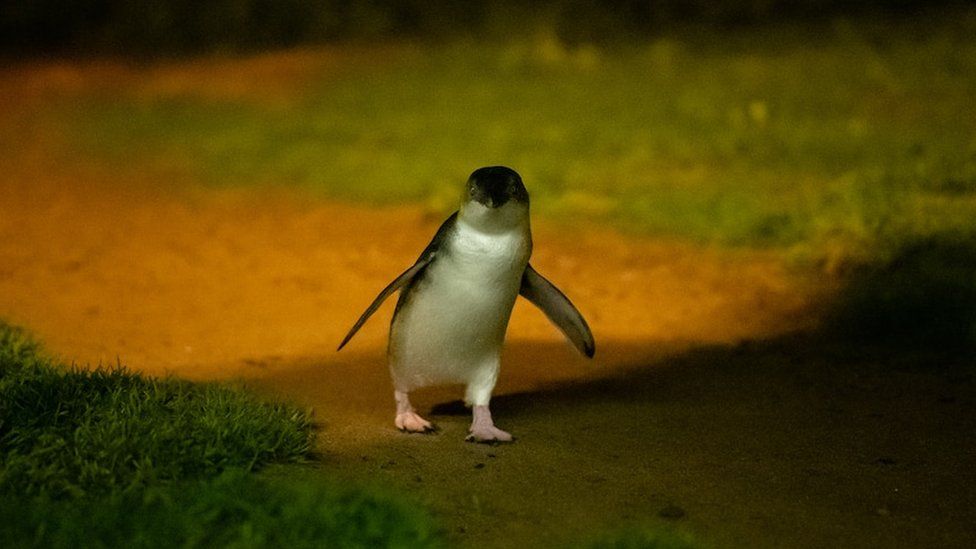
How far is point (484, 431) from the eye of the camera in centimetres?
498

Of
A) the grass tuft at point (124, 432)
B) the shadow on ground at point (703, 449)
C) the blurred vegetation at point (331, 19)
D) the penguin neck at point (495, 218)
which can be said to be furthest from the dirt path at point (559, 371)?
the blurred vegetation at point (331, 19)

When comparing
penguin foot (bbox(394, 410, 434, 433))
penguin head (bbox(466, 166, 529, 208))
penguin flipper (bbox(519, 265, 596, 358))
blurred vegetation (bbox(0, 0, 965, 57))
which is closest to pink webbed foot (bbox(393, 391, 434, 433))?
penguin foot (bbox(394, 410, 434, 433))

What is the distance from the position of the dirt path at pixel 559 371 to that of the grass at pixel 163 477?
274 mm

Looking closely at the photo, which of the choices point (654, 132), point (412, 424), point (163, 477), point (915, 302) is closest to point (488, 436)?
point (412, 424)

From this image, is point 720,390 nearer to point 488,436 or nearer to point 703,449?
point 703,449

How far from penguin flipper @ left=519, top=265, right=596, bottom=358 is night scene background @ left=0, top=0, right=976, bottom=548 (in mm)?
362

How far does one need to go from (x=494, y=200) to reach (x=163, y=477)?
1.54 metres

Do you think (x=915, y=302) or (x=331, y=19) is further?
(x=331, y=19)

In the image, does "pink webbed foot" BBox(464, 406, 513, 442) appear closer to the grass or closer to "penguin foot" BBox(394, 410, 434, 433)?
"penguin foot" BBox(394, 410, 434, 433)

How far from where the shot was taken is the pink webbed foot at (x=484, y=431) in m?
4.95

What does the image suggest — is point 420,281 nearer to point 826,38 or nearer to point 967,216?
point 967,216

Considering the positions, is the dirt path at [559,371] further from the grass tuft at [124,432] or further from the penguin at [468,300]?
the grass tuft at [124,432]

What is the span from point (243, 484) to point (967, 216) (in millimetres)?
5905

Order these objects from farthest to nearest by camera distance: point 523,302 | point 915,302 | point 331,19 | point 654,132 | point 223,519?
point 331,19, point 654,132, point 523,302, point 915,302, point 223,519
